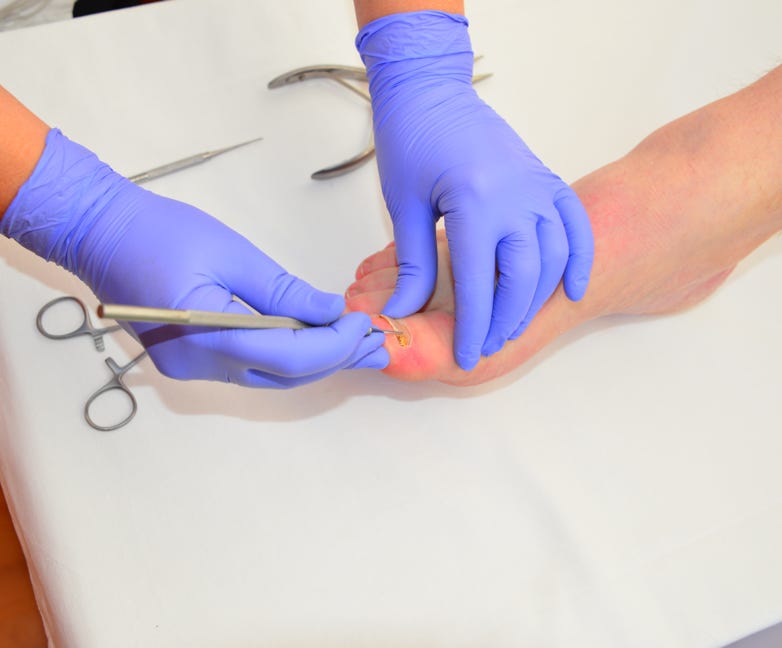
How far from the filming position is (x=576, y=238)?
1021 mm

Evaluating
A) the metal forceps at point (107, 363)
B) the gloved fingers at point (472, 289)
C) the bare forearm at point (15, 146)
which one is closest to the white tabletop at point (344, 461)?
the metal forceps at point (107, 363)

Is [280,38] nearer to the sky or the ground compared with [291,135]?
nearer to the sky

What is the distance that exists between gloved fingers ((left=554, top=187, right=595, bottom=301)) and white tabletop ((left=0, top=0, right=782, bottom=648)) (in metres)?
0.16

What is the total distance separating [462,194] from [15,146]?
57 cm

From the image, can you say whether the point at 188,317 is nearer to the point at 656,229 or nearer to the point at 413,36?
the point at 413,36

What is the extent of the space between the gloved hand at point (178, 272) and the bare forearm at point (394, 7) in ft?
1.43

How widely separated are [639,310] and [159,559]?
2.65ft

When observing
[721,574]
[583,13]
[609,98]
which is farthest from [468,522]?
[583,13]

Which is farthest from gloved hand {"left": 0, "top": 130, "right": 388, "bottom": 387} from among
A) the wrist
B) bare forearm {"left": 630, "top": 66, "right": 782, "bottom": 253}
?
bare forearm {"left": 630, "top": 66, "right": 782, "bottom": 253}

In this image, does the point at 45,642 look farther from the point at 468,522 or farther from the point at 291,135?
the point at 291,135

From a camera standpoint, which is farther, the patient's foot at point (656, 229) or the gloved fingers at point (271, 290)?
the patient's foot at point (656, 229)

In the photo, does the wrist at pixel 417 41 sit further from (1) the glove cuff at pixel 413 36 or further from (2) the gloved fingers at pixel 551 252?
(2) the gloved fingers at pixel 551 252

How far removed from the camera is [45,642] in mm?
1245

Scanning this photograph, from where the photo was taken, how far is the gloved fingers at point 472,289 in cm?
97
